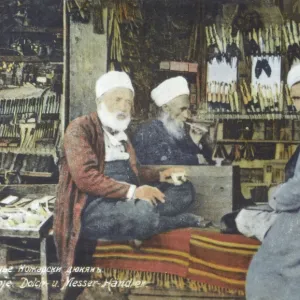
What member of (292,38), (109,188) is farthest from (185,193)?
(292,38)

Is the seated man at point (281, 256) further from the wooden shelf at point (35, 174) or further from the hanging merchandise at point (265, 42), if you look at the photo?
the wooden shelf at point (35, 174)

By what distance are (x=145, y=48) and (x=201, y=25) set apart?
21.7 inches

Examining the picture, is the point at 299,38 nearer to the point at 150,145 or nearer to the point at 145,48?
the point at 145,48

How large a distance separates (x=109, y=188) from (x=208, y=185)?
0.90 meters

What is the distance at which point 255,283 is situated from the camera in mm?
4164

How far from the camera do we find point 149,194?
4.30 metres

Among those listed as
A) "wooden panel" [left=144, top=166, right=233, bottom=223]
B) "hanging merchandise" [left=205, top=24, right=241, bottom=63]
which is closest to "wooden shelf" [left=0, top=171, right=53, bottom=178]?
"wooden panel" [left=144, top=166, right=233, bottom=223]

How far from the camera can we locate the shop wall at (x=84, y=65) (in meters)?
4.33

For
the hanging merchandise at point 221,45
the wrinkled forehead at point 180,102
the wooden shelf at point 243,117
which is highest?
the hanging merchandise at point 221,45

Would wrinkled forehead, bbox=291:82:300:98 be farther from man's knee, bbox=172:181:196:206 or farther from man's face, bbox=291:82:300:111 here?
man's knee, bbox=172:181:196:206

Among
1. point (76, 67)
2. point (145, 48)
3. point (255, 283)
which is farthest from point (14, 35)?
point (255, 283)

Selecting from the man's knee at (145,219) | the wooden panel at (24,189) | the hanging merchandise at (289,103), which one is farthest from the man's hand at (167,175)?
the hanging merchandise at (289,103)

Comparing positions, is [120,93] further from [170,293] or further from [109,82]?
[170,293]

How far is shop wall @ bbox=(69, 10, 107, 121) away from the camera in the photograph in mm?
4332
